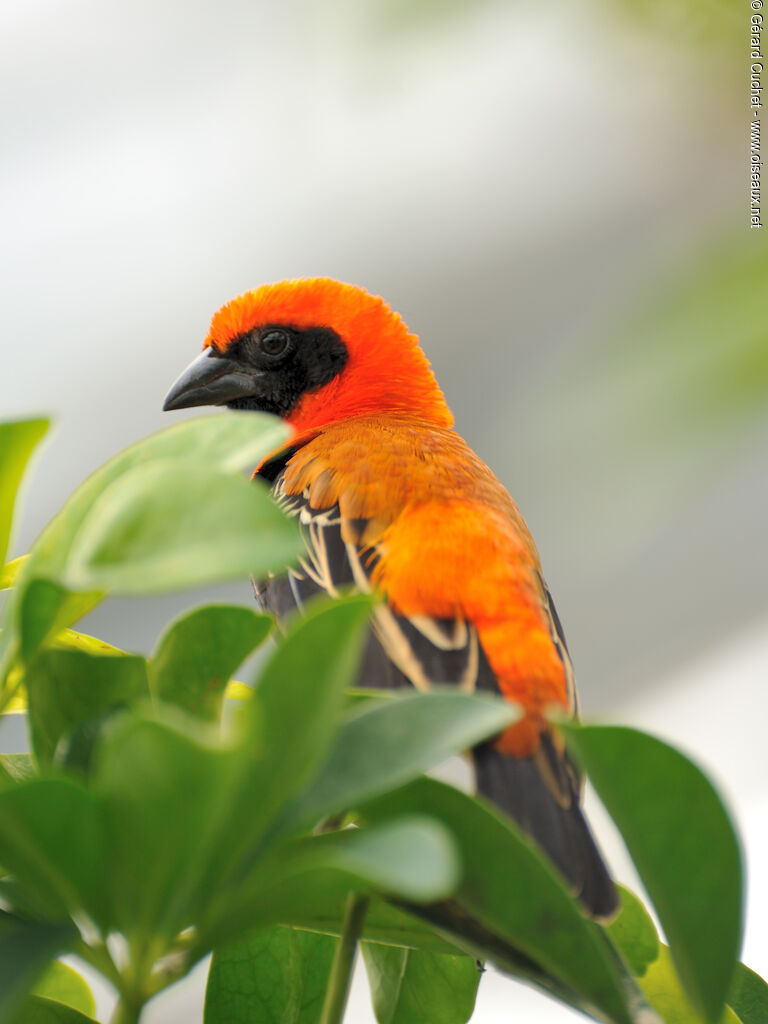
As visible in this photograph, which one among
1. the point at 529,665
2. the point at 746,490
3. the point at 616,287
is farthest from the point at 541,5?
the point at 529,665

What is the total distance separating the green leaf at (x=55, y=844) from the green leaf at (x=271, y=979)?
18 centimetres

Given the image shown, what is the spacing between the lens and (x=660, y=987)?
0.51 metres

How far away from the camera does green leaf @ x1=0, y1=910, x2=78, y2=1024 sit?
0.24m

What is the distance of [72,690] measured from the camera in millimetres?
347

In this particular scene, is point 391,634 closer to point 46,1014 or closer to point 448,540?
point 448,540

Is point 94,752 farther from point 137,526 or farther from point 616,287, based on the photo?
point 616,287

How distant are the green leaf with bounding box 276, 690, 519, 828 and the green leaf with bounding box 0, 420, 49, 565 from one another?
0.50ft

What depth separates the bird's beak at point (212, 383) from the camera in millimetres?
1486

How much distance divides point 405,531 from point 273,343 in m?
0.70

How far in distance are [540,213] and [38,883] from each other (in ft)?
13.4

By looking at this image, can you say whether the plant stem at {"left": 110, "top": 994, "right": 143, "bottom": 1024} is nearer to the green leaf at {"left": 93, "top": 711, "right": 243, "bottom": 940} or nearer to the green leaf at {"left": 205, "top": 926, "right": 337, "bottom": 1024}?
the green leaf at {"left": 93, "top": 711, "right": 243, "bottom": 940}

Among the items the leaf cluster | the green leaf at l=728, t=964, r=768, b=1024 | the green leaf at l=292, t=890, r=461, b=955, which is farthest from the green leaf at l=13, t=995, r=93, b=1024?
the green leaf at l=728, t=964, r=768, b=1024

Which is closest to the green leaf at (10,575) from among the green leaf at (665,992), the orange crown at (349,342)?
the green leaf at (665,992)

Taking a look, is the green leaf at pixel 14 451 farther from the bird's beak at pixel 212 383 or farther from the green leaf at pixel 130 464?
the bird's beak at pixel 212 383
